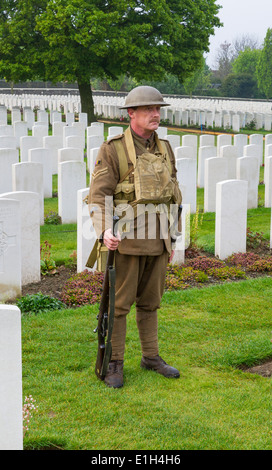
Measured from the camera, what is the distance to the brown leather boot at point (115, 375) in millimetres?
4465

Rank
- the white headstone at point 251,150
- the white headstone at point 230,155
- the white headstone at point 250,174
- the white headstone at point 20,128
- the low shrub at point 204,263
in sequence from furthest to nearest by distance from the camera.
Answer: the white headstone at point 20,128 < the white headstone at point 251,150 < the white headstone at point 230,155 < the white headstone at point 250,174 < the low shrub at point 204,263

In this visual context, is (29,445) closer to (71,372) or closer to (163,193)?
(71,372)

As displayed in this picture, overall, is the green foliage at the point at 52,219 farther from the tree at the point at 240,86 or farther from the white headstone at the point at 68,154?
the tree at the point at 240,86

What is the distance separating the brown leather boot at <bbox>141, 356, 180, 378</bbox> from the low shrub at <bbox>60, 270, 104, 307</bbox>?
1.55 m

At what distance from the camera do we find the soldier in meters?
4.29

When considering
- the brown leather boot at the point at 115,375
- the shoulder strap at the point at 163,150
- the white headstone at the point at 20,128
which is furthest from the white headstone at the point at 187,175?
the white headstone at the point at 20,128

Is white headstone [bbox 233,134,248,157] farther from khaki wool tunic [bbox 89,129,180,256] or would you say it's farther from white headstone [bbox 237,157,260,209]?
khaki wool tunic [bbox 89,129,180,256]

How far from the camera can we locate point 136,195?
430cm

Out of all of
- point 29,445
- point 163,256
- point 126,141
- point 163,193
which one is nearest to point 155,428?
point 29,445

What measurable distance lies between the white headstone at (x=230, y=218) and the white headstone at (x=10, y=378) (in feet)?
16.2

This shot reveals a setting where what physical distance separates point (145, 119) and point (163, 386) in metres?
1.78

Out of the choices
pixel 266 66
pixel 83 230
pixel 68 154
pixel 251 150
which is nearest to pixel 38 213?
pixel 83 230

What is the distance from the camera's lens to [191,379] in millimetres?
Answer: 4633

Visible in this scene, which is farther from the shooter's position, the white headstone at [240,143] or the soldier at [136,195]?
the white headstone at [240,143]
